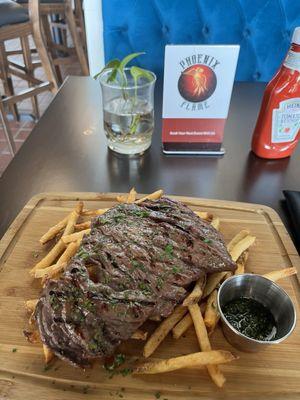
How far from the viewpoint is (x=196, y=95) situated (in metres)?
1.44

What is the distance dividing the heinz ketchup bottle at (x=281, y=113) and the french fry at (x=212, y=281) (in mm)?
707

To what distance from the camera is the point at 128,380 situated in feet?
2.99

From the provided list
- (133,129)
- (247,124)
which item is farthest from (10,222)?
(247,124)

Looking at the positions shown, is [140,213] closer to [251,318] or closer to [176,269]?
[176,269]

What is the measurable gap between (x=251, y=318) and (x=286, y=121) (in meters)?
0.84

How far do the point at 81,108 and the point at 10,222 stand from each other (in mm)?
860

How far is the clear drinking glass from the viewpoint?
1.49 meters

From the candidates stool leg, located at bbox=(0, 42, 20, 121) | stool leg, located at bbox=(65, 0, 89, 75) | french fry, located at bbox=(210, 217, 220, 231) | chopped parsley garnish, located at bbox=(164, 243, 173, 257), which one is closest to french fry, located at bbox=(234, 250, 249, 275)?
french fry, located at bbox=(210, 217, 220, 231)

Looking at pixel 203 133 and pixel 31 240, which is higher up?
pixel 203 133

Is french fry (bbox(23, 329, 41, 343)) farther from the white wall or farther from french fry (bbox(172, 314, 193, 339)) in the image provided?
the white wall

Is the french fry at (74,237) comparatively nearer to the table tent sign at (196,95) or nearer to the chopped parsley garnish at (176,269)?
the chopped parsley garnish at (176,269)

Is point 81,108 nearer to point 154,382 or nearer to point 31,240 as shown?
point 31,240

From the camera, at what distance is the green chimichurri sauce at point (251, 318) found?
96 centimetres

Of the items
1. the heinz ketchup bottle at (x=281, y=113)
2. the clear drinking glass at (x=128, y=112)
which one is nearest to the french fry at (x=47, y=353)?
the clear drinking glass at (x=128, y=112)
